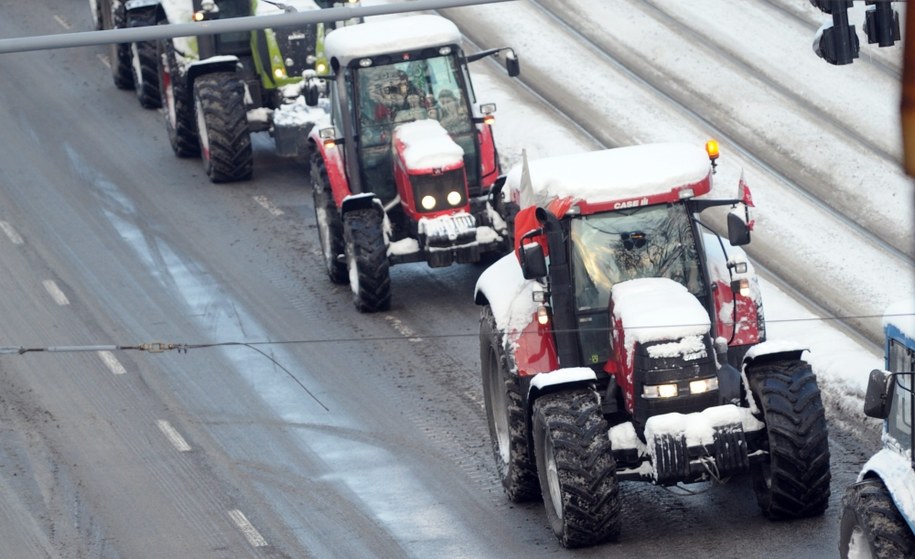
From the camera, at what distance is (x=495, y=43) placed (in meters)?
28.0

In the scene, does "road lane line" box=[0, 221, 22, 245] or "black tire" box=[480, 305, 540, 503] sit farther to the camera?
"road lane line" box=[0, 221, 22, 245]

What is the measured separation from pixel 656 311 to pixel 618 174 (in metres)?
1.15

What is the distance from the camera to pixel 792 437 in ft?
43.2

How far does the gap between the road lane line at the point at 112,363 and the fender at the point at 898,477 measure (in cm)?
891

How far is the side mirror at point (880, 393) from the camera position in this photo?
35.5 ft

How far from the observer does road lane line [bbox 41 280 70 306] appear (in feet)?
66.8

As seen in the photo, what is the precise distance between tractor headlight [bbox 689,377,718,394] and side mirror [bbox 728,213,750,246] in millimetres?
1172

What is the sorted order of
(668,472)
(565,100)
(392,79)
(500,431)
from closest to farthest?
1. (668,472)
2. (500,431)
3. (392,79)
4. (565,100)

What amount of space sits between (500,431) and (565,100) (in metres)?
11.1

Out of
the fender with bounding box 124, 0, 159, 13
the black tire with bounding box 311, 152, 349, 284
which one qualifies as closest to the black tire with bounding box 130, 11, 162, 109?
the fender with bounding box 124, 0, 159, 13

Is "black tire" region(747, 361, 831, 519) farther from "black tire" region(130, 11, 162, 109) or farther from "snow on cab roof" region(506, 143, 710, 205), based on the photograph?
"black tire" region(130, 11, 162, 109)

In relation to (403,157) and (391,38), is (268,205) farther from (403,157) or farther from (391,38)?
(403,157)

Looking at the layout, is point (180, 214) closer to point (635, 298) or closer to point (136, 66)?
point (136, 66)

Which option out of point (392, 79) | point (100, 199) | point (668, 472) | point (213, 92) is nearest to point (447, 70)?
point (392, 79)
